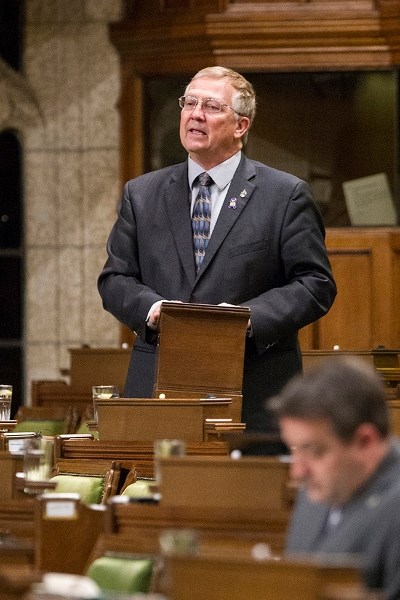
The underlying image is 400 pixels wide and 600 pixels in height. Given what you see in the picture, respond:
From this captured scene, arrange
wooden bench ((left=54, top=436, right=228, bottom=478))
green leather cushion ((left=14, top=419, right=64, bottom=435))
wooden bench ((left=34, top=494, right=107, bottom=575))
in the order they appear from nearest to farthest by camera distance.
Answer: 1. wooden bench ((left=34, top=494, right=107, bottom=575))
2. wooden bench ((left=54, top=436, right=228, bottom=478))
3. green leather cushion ((left=14, top=419, right=64, bottom=435))

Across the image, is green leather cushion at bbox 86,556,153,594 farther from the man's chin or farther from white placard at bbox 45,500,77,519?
the man's chin

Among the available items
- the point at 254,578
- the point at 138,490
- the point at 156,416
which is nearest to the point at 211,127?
the point at 156,416

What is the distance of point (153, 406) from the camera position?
503 cm

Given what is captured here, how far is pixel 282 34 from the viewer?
395 inches

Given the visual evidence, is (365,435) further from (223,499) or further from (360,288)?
(360,288)

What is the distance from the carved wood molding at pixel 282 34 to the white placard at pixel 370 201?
0.75 m

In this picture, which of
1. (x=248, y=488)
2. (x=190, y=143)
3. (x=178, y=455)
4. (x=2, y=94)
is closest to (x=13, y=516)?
(x=178, y=455)

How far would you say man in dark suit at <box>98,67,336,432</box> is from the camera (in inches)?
217

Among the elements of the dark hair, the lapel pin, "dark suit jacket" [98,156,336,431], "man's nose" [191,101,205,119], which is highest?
"man's nose" [191,101,205,119]

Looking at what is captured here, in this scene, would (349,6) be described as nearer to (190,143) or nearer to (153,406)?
(190,143)

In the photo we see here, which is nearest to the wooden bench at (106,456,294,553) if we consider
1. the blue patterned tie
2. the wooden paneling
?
the blue patterned tie

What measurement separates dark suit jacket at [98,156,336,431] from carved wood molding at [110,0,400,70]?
450cm

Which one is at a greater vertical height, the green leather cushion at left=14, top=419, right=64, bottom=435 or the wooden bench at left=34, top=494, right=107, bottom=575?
the green leather cushion at left=14, top=419, right=64, bottom=435

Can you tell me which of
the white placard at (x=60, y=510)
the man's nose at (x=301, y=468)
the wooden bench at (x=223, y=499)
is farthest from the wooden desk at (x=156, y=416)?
the man's nose at (x=301, y=468)
